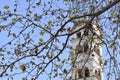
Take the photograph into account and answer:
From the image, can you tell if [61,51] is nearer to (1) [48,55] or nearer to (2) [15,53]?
(1) [48,55]

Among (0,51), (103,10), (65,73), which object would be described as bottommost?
(65,73)

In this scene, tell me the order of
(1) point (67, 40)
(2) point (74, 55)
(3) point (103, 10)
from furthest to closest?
(2) point (74, 55)
(1) point (67, 40)
(3) point (103, 10)

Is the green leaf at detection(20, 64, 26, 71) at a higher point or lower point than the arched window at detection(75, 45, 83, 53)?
lower

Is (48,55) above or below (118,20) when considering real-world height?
below

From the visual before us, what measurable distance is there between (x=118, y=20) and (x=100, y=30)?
0.94 meters

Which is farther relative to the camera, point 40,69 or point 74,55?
point 74,55

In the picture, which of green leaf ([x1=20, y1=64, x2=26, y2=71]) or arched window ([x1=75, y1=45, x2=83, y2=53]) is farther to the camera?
arched window ([x1=75, y1=45, x2=83, y2=53])

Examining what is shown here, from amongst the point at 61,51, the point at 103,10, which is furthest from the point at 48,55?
the point at 103,10

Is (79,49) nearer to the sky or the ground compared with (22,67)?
nearer to the sky

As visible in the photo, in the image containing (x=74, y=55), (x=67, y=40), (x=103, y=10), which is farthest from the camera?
(x=74, y=55)

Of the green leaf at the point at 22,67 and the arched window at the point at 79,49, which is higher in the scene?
the arched window at the point at 79,49

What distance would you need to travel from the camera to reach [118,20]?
9578 mm

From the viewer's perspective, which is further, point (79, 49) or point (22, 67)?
point (79, 49)

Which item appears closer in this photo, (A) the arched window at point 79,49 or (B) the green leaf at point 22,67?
(B) the green leaf at point 22,67
